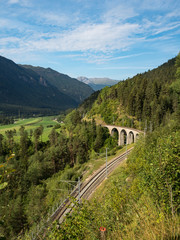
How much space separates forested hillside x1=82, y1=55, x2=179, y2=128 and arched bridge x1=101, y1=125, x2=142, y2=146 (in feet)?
26.6

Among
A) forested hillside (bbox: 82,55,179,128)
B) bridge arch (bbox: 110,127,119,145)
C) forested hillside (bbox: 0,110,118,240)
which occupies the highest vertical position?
forested hillside (bbox: 82,55,179,128)

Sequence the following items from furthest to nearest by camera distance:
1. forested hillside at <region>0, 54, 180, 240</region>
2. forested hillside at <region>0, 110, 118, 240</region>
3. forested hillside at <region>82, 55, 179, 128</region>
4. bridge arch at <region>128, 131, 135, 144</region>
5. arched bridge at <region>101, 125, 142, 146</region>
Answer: forested hillside at <region>82, 55, 179, 128</region>
bridge arch at <region>128, 131, 135, 144</region>
arched bridge at <region>101, 125, 142, 146</region>
forested hillside at <region>0, 110, 118, 240</region>
forested hillside at <region>0, 54, 180, 240</region>

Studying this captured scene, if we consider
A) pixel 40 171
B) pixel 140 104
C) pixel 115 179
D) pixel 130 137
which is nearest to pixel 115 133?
pixel 130 137

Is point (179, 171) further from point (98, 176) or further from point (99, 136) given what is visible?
point (99, 136)

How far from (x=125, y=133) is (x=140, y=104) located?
2042cm

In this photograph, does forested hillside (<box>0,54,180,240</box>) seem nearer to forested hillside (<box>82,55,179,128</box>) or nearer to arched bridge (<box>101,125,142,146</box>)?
forested hillside (<box>82,55,179,128</box>)

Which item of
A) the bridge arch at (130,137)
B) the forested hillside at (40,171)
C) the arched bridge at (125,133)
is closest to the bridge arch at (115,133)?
the arched bridge at (125,133)

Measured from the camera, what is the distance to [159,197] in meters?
9.26

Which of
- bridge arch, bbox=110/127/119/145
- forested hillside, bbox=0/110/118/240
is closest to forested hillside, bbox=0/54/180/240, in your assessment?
forested hillside, bbox=0/110/118/240

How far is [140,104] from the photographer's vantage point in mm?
97562

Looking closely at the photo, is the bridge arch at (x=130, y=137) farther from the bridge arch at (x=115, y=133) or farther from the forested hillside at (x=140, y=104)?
the bridge arch at (x=115, y=133)

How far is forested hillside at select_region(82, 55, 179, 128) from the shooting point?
276ft

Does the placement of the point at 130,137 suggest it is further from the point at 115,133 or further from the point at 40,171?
the point at 40,171

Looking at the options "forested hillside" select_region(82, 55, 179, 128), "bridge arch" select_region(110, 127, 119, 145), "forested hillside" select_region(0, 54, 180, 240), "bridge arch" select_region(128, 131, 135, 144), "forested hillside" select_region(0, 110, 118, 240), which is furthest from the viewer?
"bridge arch" select_region(110, 127, 119, 145)
